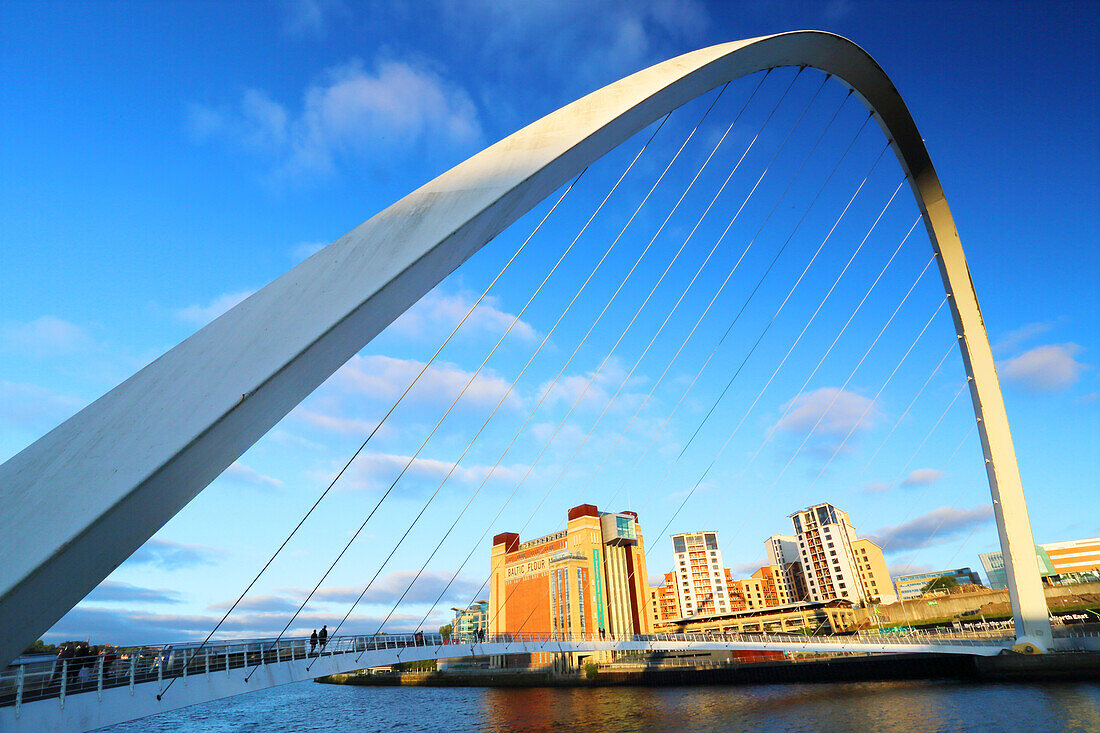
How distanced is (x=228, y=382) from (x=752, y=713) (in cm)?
2246

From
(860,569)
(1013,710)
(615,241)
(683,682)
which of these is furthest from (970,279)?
(860,569)

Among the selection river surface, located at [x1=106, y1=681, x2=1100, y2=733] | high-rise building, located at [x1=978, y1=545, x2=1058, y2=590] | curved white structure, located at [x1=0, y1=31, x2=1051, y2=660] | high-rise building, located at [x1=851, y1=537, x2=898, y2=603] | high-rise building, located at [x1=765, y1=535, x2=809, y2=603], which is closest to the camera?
curved white structure, located at [x1=0, y1=31, x2=1051, y2=660]

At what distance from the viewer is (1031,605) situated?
2038 centimetres

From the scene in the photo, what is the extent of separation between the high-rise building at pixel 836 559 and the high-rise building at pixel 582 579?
1326 inches

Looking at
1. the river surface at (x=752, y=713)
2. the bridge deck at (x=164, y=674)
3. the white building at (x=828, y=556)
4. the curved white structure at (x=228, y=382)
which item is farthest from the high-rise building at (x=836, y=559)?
the curved white structure at (x=228, y=382)

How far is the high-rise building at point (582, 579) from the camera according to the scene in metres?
71.9

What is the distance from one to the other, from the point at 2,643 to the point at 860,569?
11503cm

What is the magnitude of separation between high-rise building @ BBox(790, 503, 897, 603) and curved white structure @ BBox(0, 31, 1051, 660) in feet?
342

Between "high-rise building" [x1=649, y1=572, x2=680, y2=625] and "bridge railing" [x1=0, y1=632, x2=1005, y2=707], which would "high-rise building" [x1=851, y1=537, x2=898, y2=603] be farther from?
"bridge railing" [x1=0, y1=632, x2=1005, y2=707]

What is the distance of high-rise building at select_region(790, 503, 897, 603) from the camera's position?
9256 cm

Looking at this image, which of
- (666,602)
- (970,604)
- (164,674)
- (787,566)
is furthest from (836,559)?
(164,674)

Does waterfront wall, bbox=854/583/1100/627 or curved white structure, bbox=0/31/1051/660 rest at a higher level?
curved white structure, bbox=0/31/1051/660

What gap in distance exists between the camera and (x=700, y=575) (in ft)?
353

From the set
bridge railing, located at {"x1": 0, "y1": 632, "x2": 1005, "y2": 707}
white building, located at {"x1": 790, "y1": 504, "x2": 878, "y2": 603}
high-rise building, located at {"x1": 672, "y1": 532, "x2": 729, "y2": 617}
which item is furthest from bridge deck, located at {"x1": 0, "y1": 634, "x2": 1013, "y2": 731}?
high-rise building, located at {"x1": 672, "y1": 532, "x2": 729, "y2": 617}
